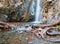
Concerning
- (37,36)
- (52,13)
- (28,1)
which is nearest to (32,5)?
(28,1)

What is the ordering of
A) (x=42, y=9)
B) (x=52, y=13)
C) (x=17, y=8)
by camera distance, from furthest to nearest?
(x=17, y=8) → (x=42, y=9) → (x=52, y=13)

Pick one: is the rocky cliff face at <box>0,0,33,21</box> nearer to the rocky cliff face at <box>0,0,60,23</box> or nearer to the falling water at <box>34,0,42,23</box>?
A: the rocky cliff face at <box>0,0,60,23</box>

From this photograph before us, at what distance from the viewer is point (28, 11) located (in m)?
12.8

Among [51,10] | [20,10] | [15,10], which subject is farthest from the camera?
[20,10]

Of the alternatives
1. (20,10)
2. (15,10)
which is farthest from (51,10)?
(15,10)

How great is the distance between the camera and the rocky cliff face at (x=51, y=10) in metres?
10.0

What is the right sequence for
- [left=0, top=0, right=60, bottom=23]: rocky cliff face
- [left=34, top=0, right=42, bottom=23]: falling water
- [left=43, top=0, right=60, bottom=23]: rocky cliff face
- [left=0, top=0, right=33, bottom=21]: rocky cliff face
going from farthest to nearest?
1. [left=34, top=0, right=42, bottom=23]: falling water
2. [left=0, top=0, right=33, bottom=21]: rocky cliff face
3. [left=0, top=0, right=60, bottom=23]: rocky cliff face
4. [left=43, top=0, right=60, bottom=23]: rocky cliff face

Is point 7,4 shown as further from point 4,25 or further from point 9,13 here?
point 4,25

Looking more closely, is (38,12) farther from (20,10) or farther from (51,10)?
(51,10)

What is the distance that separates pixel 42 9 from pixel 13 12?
2310 mm

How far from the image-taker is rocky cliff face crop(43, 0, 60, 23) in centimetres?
1003

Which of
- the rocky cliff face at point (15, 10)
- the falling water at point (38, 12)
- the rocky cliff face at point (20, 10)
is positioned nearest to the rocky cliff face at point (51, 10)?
the rocky cliff face at point (20, 10)

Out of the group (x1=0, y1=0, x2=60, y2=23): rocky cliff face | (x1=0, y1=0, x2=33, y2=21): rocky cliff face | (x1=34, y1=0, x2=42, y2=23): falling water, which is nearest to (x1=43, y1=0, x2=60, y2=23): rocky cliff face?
(x1=0, y1=0, x2=60, y2=23): rocky cliff face

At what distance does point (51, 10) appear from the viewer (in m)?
10.6
